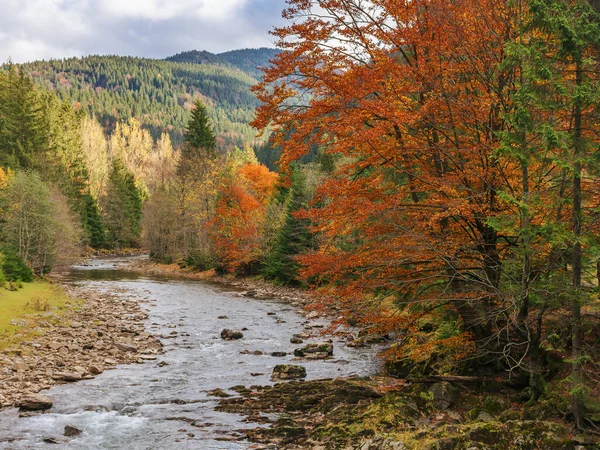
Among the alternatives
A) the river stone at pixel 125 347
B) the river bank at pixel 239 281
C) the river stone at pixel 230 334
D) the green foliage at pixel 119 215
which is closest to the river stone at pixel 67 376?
the river stone at pixel 125 347

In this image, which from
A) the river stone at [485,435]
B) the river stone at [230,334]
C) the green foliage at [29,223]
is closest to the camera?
the river stone at [485,435]

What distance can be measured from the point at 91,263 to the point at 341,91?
53.2 m

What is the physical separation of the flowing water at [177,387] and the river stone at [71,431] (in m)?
0.15

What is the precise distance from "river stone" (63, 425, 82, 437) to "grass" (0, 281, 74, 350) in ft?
23.8

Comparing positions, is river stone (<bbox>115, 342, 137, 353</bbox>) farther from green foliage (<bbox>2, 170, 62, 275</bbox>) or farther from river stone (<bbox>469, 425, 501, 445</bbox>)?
green foliage (<bbox>2, 170, 62, 275</bbox>)

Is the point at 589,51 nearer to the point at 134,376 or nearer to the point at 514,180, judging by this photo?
the point at 514,180

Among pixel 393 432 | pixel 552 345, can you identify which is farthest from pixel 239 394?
pixel 552 345

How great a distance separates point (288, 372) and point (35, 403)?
662cm

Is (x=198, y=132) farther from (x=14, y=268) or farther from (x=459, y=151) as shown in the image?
(x=459, y=151)

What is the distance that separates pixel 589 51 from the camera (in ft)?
27.3

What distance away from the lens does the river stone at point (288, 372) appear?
14211mm

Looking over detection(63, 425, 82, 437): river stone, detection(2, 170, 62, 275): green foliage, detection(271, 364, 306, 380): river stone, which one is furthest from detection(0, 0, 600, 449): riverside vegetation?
detection(2, 170, 62, 275): green foliage

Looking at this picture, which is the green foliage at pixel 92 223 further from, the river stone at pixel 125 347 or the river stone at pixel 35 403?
the river stone at pixel 35 403

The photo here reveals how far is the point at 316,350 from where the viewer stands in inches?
686
